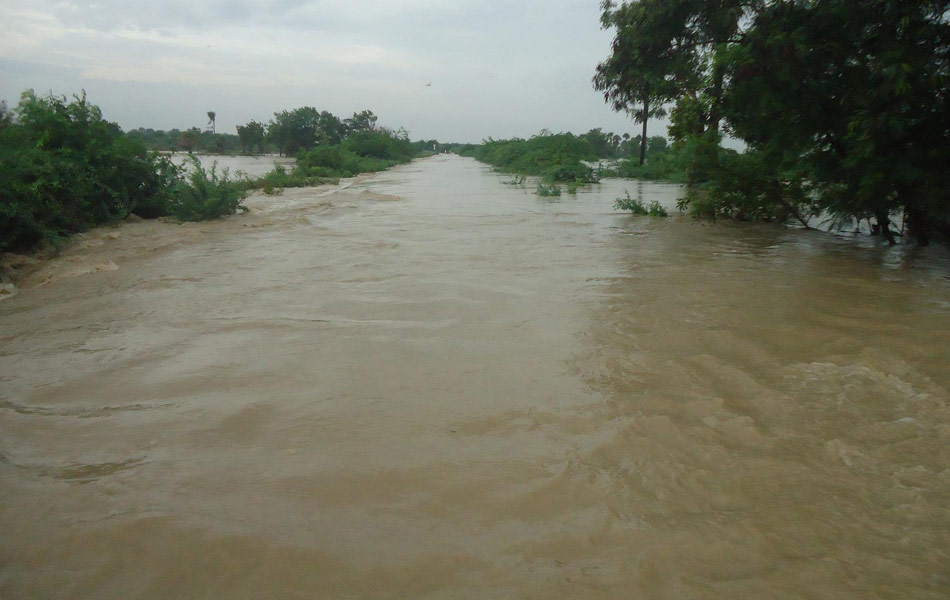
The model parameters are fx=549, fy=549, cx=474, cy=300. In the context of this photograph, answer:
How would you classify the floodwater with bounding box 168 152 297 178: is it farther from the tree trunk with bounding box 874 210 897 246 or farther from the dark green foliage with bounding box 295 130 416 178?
the tree trunk with bounding box 874 210 897 246

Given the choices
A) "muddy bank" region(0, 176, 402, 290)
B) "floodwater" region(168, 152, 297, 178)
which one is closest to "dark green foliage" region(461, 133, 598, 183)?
"floodwater" region(168, 152, 297, 178)

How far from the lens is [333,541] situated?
1828mm

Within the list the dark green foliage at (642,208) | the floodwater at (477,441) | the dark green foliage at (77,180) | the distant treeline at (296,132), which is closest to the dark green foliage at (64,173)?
the dark green foliage at (77,180)

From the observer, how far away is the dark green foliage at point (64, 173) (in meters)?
6.84

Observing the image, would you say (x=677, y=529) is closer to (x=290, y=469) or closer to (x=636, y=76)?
(x=290, y=469)

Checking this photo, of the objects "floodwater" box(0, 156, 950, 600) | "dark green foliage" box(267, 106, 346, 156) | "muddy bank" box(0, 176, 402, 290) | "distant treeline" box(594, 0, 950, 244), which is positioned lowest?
"floodwater" box(0, 156, 950, 600)

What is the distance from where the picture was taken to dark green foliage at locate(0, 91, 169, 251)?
6.84 metres

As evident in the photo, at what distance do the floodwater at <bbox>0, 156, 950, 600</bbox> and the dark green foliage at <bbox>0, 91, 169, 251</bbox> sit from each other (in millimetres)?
2267

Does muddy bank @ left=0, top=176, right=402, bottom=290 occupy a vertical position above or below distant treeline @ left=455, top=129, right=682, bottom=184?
below

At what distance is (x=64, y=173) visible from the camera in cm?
783

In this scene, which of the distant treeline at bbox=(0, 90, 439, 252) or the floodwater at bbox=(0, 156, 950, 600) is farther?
the distant treeline at bbox=(0, 90, 439, 252)

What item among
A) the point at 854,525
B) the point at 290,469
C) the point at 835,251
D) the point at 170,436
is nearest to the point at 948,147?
the point at 835,251

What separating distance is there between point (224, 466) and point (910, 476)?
2.71 metres

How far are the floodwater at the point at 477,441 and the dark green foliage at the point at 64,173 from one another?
227cm
